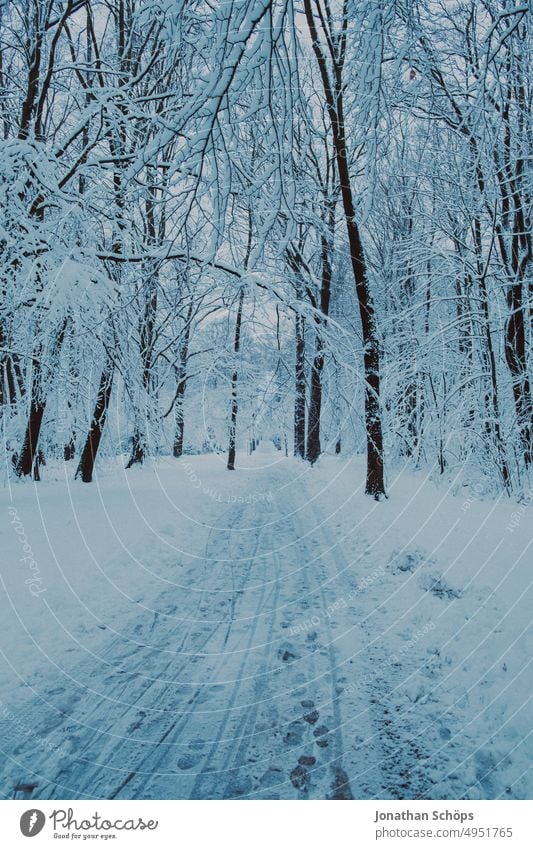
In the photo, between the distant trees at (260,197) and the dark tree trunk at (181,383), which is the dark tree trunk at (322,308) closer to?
the distant trees at (260,197)

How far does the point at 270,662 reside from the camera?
3.42 m

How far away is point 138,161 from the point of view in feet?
8.13

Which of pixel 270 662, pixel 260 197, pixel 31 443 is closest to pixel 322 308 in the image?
pixel 31 443

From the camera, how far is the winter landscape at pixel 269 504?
2402 mm

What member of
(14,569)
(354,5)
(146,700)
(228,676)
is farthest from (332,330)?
(14,569)

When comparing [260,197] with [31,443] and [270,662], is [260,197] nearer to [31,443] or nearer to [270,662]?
[270,662]

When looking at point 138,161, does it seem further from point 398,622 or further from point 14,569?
point 14,569

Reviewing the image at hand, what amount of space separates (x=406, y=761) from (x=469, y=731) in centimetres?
49

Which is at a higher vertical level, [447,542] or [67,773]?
[447,542]
